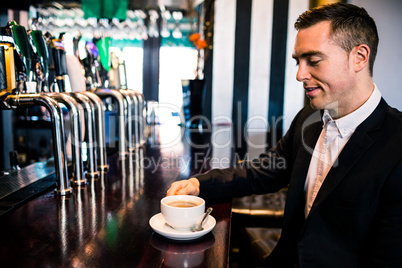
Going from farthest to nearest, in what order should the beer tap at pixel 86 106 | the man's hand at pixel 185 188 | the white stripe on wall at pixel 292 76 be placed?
1. the white stripe on wall at pixel 292 76
2. the beer tap at pixel 86 106
3. the man's hand at pixel 185 188

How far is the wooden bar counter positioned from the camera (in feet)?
2.72

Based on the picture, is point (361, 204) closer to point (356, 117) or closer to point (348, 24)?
point (356, 117)

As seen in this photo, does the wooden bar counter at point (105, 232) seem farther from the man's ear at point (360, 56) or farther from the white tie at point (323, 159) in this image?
the man's ear at point (360, 56)

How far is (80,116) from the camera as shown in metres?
1.39

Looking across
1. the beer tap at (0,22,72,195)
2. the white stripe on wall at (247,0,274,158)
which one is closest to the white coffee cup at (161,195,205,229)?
the beer tap at (0,22,72,195)

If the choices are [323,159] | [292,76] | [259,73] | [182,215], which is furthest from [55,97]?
[292,76]

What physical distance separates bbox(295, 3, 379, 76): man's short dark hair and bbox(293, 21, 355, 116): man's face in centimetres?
2

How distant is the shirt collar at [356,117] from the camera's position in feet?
4.05

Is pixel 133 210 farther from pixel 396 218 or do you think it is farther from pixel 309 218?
pixel 396 218

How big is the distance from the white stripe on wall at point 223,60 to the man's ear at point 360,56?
347cm

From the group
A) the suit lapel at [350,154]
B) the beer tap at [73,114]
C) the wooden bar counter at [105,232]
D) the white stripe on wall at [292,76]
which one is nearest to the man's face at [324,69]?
the suit lapel at [350,154]

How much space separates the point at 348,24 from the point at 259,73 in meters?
3.46

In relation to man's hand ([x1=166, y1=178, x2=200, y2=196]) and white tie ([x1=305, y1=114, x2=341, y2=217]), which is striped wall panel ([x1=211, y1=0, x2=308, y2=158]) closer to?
white tie ([x1=305, y1=114, x2=341, y2=217])

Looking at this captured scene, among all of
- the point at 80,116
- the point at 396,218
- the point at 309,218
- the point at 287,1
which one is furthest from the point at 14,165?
the point at 287,1
